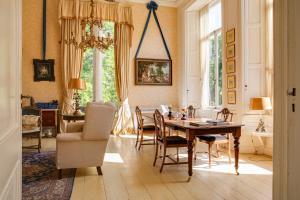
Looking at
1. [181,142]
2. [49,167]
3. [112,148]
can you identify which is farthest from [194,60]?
[49,167]

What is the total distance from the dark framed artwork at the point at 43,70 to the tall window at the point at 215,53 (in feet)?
14.9

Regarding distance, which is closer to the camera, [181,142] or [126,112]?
[181,142]

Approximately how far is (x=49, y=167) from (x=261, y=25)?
476 centimetres

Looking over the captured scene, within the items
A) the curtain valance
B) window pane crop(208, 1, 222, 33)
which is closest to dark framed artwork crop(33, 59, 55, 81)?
the curtain valance

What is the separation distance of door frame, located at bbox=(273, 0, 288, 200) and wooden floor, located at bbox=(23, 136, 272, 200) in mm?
925

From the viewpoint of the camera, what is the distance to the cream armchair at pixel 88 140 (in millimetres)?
3457

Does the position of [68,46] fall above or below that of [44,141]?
above

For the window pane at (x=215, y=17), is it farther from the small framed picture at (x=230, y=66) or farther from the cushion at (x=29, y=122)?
the cushion at (x=29, y=122)

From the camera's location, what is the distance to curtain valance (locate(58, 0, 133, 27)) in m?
7.27

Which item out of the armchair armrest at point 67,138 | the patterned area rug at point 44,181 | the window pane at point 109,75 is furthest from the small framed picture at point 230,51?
the patterned area rug at point 44,181

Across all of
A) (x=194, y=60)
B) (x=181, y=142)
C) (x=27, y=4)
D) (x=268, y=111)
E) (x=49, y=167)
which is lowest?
(x=49, y=167)

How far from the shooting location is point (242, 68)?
5254 mm

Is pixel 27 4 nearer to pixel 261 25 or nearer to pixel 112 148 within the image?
pixel 112 148

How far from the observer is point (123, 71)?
7801 mm
